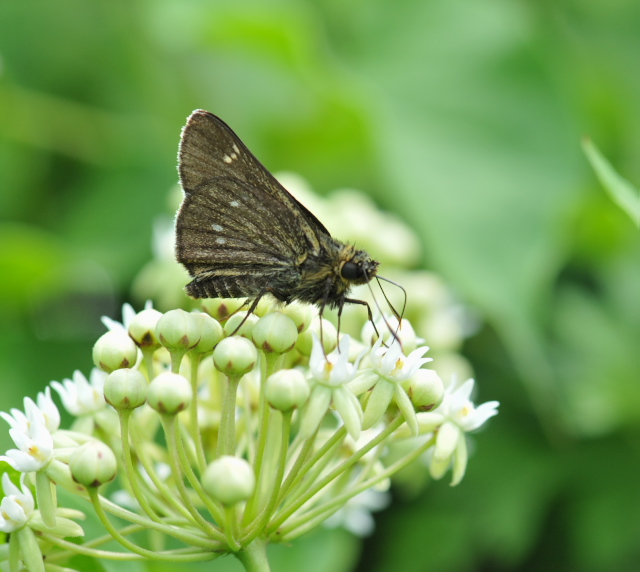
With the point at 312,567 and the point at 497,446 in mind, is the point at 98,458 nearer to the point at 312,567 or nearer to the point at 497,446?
the point at 312,567

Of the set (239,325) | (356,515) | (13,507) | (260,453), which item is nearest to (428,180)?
(356,515)

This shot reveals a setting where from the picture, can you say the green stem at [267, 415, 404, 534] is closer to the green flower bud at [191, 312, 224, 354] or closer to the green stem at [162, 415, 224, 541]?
the green stem at [162, 415, 224, 541]

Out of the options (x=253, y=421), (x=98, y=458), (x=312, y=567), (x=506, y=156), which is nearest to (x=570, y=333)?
(x=506, y=156)

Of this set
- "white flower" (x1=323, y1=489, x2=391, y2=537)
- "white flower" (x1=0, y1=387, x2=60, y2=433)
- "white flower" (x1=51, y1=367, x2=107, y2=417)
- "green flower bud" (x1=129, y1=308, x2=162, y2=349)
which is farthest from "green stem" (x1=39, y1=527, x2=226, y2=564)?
"white flower" (x1=323, y1=489, x2=391, y2=537)

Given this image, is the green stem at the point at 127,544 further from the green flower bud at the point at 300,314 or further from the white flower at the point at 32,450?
the green flower bud at the point at 300,314

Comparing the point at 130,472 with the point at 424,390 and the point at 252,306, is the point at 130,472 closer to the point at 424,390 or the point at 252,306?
the point at 252,306

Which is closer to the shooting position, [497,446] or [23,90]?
[497,446]
